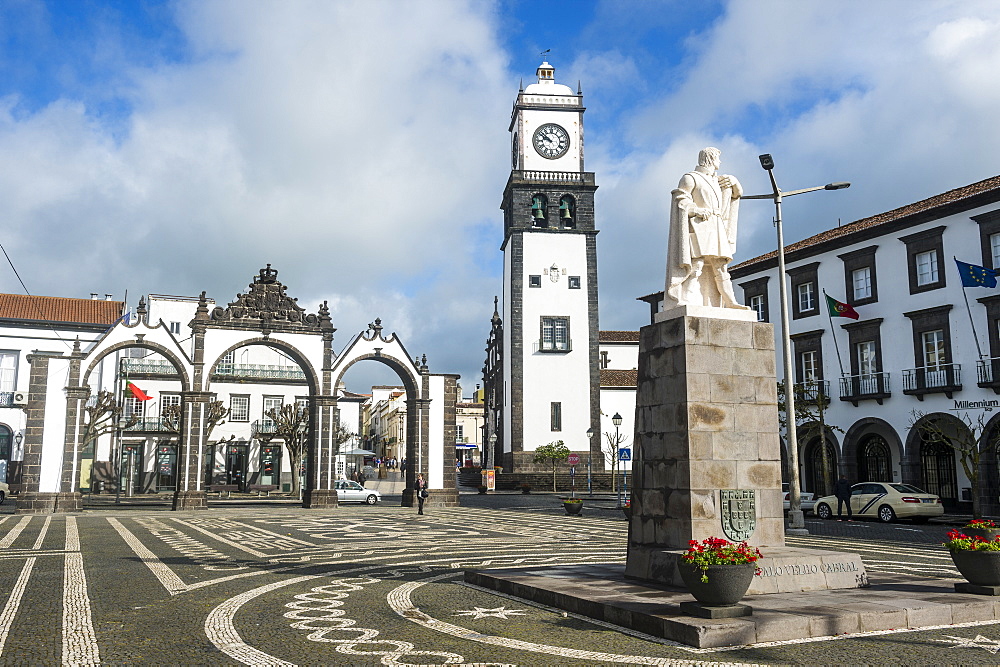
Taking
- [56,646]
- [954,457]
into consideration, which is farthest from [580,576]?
[954,457]

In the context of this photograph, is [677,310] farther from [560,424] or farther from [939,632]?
[560,424]

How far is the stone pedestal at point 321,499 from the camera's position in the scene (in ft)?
106

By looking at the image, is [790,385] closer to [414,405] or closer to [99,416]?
[414,405]

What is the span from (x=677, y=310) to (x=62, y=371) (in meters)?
26.3

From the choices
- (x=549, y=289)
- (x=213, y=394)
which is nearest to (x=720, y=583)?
(x=213, y=394)

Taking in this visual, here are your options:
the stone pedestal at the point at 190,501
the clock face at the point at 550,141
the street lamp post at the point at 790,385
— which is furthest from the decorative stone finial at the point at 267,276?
the clock face at the point at 550,141

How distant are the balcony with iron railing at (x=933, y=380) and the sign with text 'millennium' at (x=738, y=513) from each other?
74.1ft

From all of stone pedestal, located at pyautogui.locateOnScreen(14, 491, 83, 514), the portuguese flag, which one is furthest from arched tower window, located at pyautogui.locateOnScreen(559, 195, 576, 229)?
stone pedestal, located at pyautogui.locateOnScreen(14, 491, 83, 514)

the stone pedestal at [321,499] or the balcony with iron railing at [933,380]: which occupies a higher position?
the balcony with iron railing at [933,380]

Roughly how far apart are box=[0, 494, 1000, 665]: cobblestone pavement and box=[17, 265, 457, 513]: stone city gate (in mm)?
10871

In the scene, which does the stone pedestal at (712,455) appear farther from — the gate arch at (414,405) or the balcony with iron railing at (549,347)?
the balcony with iron railing at (549,347)

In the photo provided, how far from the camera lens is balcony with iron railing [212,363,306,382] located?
2130 inches

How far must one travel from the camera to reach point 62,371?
29.8 meters

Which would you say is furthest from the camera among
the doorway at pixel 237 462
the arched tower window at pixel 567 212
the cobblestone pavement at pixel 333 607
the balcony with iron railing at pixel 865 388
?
→ the arched tower window at pixel 567 212
